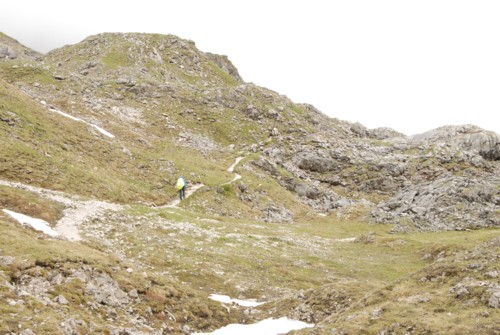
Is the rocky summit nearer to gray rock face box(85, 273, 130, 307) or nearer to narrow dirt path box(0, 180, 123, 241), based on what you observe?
gray rock face box(85, 273, 130, 307)

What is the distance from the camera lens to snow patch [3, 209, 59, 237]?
27062 millimetres

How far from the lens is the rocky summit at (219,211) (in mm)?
17453

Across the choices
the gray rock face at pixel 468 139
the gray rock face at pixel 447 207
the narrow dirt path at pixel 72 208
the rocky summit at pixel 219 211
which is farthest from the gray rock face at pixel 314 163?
the narrow dirt path at pixel 72 208

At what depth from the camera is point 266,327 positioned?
805 inches

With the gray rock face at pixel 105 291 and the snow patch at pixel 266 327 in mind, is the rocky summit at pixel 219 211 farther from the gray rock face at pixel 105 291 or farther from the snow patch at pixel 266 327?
→ the snow patch at pixel 266 327

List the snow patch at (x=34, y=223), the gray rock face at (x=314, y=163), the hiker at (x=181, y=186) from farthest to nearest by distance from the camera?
the gray rock face at (x=314, y=163), the hiker at (x=181, y=186), the snow patch at (x=34, y=223)

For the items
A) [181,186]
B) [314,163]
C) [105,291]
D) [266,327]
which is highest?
[314,163]

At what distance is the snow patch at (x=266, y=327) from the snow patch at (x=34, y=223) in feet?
51.0

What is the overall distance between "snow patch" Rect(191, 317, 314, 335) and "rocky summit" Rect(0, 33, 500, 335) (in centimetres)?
76

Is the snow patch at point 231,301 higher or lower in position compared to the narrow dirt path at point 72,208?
lower

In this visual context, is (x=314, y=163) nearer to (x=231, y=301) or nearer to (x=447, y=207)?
(x=447, y=207)

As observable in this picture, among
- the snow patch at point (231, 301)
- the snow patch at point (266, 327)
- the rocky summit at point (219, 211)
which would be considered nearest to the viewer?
the rocky summit at point (219, 211)

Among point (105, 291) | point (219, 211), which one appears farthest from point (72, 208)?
point (219, 211)

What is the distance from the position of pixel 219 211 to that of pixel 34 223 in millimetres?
31818
